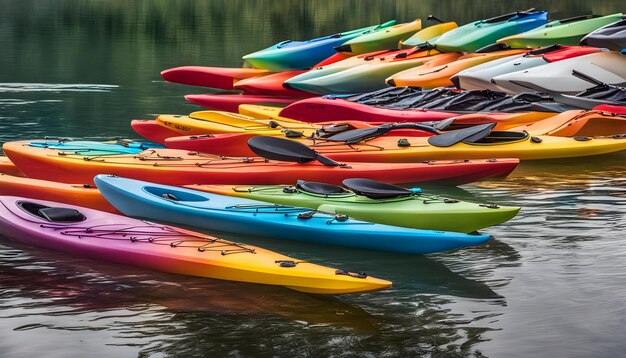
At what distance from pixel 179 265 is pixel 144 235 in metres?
0.50

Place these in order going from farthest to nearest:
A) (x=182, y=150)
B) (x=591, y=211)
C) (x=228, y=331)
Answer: (x=182, y=150), (x=591, y=211), (x=228, y=331)

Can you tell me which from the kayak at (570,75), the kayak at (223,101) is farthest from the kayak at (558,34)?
the kayak at (223,101)

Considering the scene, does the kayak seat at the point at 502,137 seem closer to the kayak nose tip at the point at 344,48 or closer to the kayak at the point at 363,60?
the kayak at the point at 363,60

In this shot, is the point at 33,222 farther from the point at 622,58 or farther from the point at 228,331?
the point at 622,58

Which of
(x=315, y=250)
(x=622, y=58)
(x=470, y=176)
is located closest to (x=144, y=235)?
(x=315, y=250)

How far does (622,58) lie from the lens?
47.3ft

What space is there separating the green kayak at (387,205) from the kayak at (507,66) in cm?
628

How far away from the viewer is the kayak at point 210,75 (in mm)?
17672

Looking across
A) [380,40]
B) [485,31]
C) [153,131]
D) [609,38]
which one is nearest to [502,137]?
[153,131]

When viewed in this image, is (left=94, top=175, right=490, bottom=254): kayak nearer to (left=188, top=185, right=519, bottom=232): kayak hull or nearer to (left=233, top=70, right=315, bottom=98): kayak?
(left=188, top=185, right=519, bottom=232): kayak hull

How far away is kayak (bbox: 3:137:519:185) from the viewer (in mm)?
9445

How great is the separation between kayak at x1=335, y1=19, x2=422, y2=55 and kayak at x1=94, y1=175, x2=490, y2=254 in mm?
8986

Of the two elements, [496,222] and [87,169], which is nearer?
[496,222]

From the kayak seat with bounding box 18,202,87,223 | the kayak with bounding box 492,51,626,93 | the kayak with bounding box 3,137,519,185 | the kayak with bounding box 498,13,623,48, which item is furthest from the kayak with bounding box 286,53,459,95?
the kayak seat with bounding box 18,202,87,223
